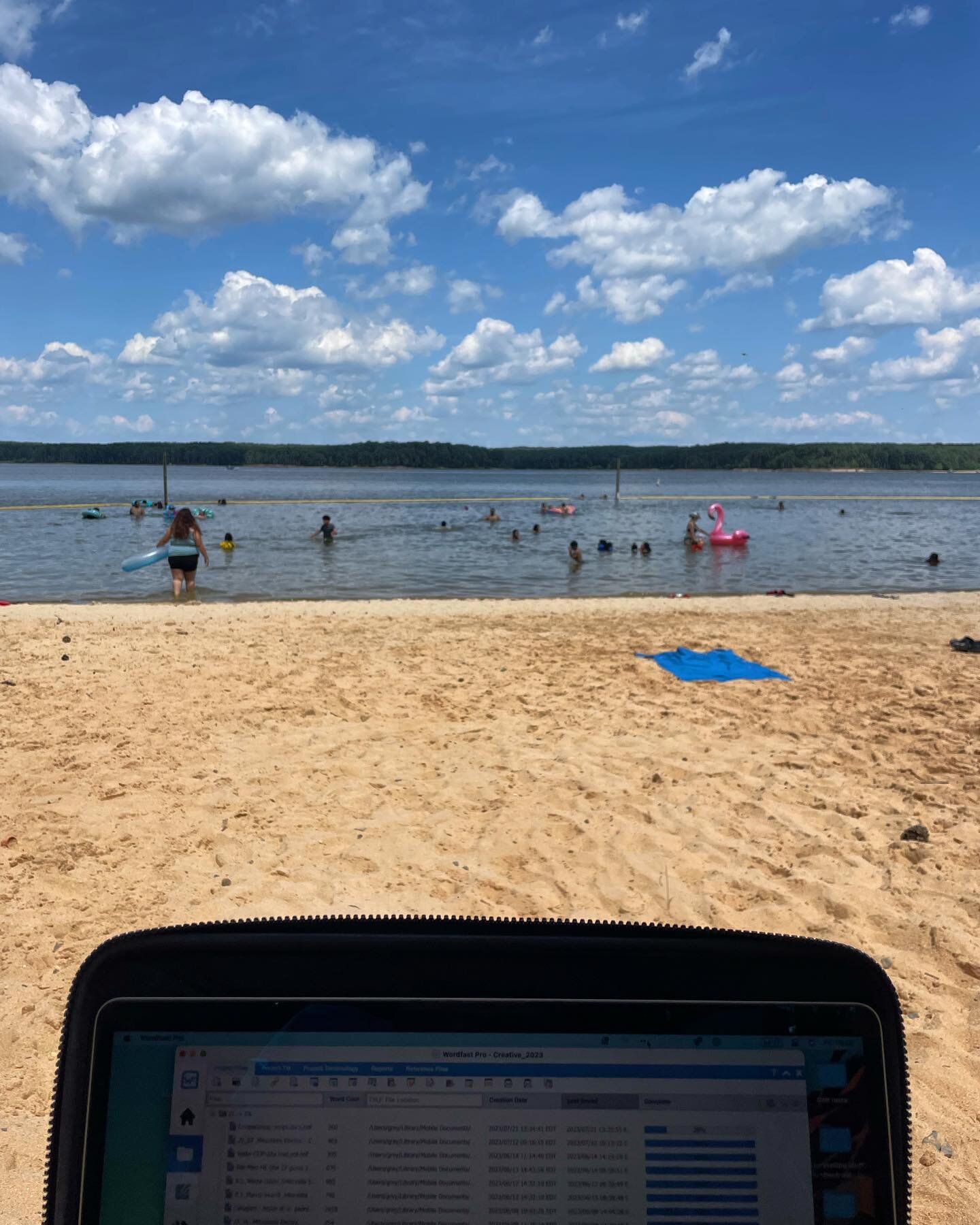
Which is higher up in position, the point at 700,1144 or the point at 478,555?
the point at 700,1144

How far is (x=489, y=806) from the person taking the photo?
4.99 meters

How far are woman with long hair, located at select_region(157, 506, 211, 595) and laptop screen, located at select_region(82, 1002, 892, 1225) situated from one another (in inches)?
564

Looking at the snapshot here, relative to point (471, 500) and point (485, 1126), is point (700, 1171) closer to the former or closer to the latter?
point (485, 1126)

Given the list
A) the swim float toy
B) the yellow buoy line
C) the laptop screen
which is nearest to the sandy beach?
the laptop screen

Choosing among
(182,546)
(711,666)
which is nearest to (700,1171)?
(711,666)

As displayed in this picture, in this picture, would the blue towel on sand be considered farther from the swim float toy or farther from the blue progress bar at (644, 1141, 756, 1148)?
the swim float toy

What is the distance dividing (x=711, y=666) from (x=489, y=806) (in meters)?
4.37

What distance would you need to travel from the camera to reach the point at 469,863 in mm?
4266

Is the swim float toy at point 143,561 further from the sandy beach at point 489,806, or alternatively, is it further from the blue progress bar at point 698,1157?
the blue progress bar at point 698,1157

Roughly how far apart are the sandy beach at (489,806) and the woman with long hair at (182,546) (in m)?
5.43

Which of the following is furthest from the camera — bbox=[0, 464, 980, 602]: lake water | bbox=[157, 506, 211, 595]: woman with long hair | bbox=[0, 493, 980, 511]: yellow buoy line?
bbox=[0, 493, 980, 511]: yellow buoy line

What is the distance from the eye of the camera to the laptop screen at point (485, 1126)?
2.95 ft

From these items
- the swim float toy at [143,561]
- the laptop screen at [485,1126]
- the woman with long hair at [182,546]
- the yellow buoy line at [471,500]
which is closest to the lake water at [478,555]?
the swim float toy at [143,561]

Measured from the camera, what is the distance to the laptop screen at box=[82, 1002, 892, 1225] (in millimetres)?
900
